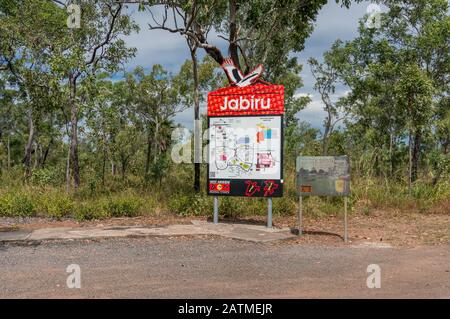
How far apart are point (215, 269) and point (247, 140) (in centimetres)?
435

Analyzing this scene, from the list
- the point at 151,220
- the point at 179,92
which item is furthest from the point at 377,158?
the point at 179,92

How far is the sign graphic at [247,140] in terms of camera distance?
10.4 m

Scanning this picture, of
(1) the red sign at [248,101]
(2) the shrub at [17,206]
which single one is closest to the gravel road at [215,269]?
(1) the red sign at [248,101]

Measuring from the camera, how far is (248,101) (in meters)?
10.6

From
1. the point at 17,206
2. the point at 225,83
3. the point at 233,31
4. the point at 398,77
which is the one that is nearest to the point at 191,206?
the point at 17,206

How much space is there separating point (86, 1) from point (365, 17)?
1409cm

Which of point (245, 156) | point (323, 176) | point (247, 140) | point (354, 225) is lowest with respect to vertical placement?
point (354, 225)

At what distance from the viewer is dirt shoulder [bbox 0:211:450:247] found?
928cm

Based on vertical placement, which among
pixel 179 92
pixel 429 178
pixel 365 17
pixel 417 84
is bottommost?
pixel 429 178

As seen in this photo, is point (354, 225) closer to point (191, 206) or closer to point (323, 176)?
point (323, 176)

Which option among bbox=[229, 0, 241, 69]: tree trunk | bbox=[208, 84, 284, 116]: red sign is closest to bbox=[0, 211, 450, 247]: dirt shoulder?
bbox=[208, 84, 284, 116]: red sign

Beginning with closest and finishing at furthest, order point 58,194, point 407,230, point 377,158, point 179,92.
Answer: point 407,230
point 58,194
point 377,158
point 179,92

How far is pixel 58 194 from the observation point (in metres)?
12.5

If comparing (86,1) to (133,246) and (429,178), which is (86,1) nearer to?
(133,246)
